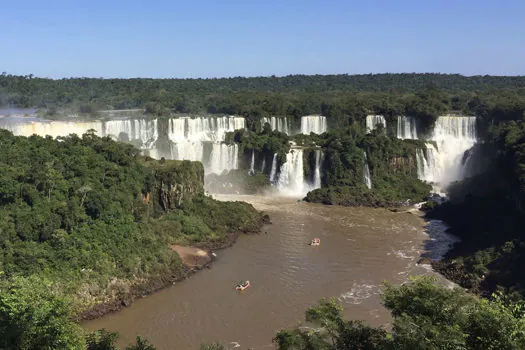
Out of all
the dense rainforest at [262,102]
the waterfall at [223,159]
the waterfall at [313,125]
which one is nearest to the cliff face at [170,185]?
the waterfall at [223,159]

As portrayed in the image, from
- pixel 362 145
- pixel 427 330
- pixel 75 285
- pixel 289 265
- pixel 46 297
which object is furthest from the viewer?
pixel 362 145

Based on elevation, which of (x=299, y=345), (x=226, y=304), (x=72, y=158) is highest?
(x=72, y=158)

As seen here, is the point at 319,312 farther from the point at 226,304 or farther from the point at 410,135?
the point at 410,135

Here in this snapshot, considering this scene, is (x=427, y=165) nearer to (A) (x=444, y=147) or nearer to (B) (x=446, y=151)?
(B) (x=446, y=151)

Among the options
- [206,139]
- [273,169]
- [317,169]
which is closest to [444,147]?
[317,169]

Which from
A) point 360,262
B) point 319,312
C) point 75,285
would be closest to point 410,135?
point 360,262

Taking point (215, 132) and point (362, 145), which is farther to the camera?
point (215, 132)

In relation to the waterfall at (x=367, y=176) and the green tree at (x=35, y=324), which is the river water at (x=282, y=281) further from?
the green tree at (x=35, y=324)
